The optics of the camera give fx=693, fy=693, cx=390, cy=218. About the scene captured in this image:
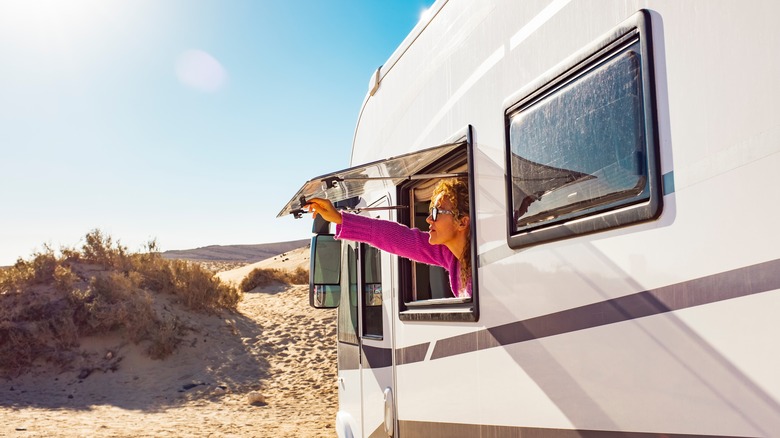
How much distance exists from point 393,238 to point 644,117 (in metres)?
2.00

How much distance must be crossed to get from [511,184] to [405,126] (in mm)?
1657

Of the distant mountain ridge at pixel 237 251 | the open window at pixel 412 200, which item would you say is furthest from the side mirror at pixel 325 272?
the distant mountain ridge at pixel 237 251

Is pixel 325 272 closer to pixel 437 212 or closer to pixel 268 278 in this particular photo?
pixel 437 212

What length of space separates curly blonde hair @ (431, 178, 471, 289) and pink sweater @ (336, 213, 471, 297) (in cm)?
17

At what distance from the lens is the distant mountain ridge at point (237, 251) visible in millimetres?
72875

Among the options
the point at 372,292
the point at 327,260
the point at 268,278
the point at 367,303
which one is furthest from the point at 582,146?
the point at 268,278

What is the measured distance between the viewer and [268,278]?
21938mm

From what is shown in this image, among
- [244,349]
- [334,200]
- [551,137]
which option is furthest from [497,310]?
[244,349]

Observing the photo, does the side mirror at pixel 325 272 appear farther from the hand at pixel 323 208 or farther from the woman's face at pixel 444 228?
the woman's face at pixel 444 228

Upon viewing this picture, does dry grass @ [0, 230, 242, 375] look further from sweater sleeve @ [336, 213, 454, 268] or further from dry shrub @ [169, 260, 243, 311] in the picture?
sweater sleeve @ [336, 213, 454, 268]

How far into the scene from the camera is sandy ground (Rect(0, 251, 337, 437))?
368 inches

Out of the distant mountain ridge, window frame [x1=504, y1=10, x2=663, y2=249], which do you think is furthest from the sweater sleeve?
the distant mountain ridge

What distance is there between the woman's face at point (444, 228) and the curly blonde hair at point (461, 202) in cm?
3

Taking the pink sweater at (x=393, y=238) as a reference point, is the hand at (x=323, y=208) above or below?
above
